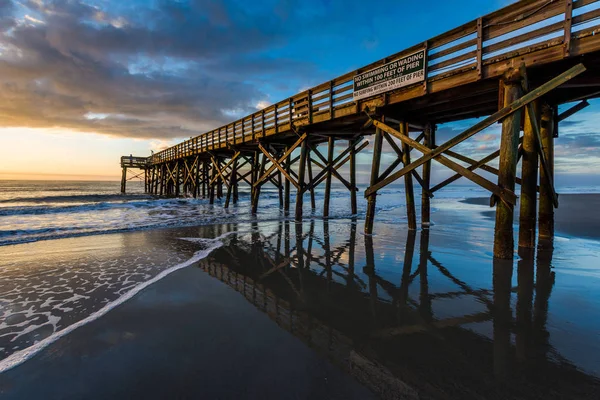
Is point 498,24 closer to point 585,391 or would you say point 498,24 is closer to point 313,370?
point 585,391

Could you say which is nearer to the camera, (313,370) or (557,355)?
(313,370)

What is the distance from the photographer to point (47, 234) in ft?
28.7

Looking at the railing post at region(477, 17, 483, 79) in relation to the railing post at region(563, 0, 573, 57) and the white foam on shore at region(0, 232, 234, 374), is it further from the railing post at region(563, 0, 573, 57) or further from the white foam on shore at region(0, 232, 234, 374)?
the white foam on shore at region(0, 232, 234, 374)

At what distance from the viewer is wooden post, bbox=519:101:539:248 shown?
17.8 feet

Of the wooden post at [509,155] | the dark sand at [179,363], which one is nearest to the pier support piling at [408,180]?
the wooden post at [509,155]

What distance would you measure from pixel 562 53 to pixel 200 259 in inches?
285

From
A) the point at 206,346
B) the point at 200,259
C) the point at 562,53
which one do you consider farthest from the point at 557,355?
the point at 200,259

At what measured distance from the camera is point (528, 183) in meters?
5.58

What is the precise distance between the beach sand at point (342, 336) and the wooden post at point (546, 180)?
1.60 meters

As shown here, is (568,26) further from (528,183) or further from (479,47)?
(528,183)

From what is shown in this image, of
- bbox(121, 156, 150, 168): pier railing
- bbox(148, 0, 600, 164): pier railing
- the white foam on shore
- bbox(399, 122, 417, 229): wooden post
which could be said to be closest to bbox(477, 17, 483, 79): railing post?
bbox(148, 0, 600, 164): pier railing

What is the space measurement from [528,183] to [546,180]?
1.18 m

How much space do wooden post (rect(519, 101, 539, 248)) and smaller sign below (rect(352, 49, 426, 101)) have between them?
2356 mm

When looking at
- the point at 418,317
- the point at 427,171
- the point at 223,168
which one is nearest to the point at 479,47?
the point at 427,171
